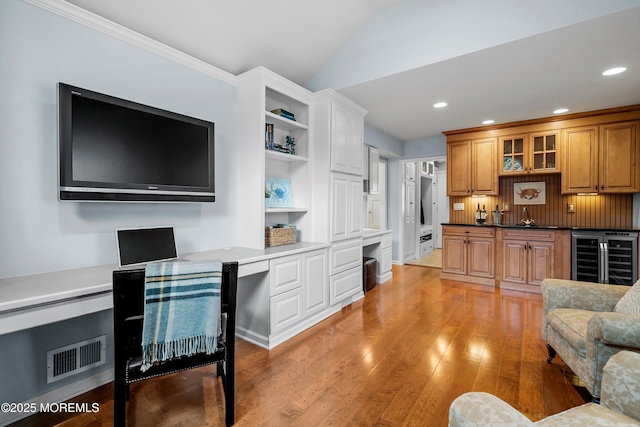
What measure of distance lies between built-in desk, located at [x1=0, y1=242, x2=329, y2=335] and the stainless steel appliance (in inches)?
199

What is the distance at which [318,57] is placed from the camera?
3.21 meters

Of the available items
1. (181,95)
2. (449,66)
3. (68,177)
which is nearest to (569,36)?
(449,66)

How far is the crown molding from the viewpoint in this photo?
1.84 meters

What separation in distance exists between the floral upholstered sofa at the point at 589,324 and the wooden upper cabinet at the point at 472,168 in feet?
9.08

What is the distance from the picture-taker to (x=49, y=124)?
6.02 feet

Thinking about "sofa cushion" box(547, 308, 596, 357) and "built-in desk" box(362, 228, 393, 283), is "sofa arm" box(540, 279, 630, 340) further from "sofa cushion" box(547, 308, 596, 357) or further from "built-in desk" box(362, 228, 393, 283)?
"built-in desk" box(362, 228, 393, 283)

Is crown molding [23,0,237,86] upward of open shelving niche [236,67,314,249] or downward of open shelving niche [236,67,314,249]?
upward

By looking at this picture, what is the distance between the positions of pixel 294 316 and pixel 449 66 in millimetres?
2739

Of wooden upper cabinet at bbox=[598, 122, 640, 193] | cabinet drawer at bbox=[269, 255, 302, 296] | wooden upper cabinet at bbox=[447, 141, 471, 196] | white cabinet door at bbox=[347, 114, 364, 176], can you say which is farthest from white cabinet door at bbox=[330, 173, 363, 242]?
wooden upper cabinet at bbox=[598, 122, 640, 193]

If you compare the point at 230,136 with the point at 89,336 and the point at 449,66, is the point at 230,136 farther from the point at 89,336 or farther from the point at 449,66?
the point at 449,66

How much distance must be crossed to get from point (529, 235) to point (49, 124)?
5273 mm

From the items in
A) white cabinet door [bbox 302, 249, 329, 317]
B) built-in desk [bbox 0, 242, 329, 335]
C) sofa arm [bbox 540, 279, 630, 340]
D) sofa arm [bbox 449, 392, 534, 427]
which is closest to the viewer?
sofa arm [bbox 449, 392, 534, 427]

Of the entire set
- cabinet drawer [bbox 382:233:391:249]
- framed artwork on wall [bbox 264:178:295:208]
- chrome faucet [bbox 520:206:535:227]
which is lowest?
cabinet drawer [bbox 382:233:391:249]

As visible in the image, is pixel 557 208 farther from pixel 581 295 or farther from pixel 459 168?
pixel 581 295
